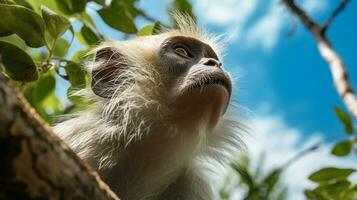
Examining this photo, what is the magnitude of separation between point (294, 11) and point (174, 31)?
5.87ft

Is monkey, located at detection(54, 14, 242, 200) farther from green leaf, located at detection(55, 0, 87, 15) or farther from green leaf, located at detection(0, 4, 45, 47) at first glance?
green leaf, located at detection(0, 4, 45, 47)

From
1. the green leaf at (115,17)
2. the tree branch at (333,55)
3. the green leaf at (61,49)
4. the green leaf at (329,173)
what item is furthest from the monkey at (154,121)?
the tree branch at (333,55)

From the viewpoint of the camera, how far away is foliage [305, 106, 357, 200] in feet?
10.6

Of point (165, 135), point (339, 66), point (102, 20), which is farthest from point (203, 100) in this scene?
point (339, 66)

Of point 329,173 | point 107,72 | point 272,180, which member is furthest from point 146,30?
point 329,173

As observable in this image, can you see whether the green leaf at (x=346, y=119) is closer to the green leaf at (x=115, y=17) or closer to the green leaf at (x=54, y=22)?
the green leaf at (x=115, y=17)

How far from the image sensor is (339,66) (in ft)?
13.5

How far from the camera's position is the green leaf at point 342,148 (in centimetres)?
366

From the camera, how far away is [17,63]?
7.46 feet

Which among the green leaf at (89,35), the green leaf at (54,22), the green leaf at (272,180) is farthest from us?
the green leaf at (272,180)

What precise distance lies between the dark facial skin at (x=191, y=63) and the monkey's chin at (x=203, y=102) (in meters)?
0.03

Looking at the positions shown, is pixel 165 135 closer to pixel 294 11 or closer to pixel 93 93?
pixel 93 93

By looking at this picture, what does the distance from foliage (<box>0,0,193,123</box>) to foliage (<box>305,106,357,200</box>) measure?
50.6 inches

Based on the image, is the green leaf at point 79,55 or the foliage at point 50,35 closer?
the foliage at point 50,35
